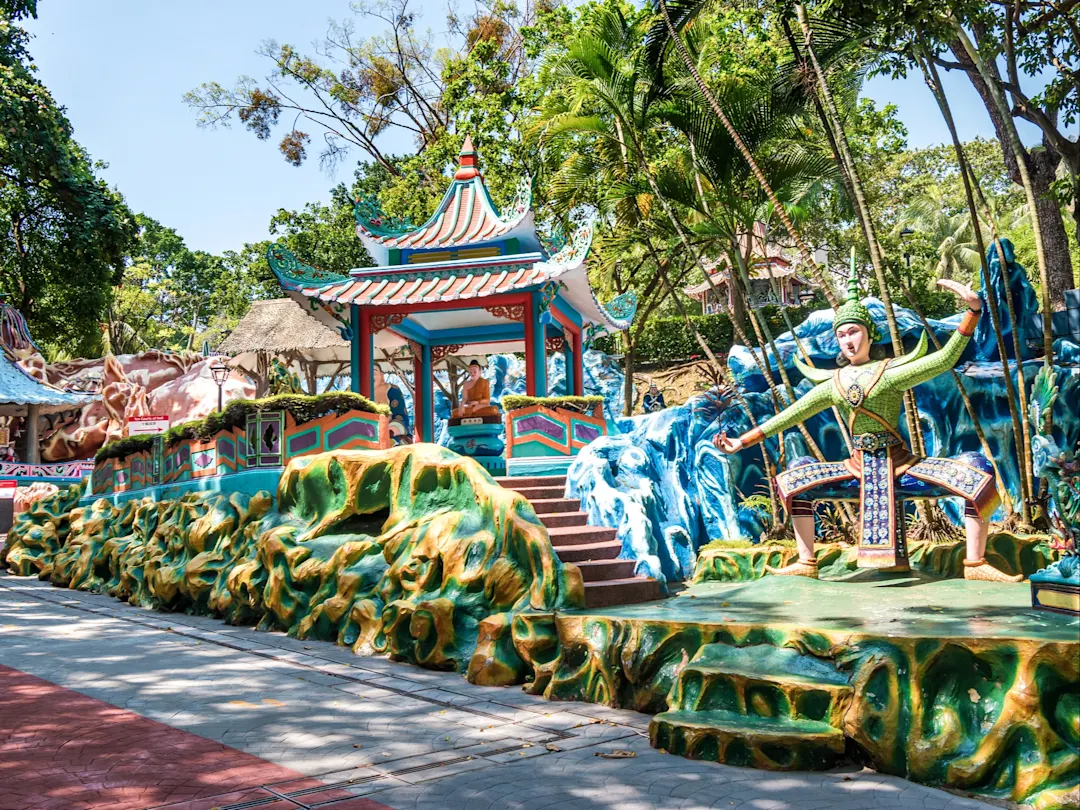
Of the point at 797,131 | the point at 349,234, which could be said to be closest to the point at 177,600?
the point at 797,131

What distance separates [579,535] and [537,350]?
401 cm

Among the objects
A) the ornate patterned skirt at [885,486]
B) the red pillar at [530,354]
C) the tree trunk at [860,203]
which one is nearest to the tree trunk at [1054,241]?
the tree trunk at [860,203]

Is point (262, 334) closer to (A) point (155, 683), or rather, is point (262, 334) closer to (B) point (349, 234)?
(B) point (349, 234)

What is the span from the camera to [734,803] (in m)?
4.11

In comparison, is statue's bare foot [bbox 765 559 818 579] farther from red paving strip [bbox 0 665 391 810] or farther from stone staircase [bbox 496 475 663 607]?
red paving strip [bbox 0 665 391 810]

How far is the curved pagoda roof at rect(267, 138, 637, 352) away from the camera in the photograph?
1198cm

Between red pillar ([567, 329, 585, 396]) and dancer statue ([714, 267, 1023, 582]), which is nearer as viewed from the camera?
dancer statue ([714, 267, 1023, 582])

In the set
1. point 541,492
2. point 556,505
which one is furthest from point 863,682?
point 541,492

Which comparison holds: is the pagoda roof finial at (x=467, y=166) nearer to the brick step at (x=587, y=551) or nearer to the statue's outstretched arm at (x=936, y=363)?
the brick step at (x=587, y=551)

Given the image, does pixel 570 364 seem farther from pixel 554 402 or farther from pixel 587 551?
pixel 587 551

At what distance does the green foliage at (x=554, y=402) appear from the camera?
10930 millimetres

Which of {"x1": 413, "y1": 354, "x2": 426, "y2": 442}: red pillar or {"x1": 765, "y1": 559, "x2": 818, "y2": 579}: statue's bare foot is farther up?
{"x1": 413, "y1": 354, "x2": 426, "y2": 442}: red pillar

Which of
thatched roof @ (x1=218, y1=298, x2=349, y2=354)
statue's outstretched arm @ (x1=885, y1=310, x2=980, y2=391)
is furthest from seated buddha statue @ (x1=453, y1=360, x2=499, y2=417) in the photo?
thatched roof @ (x1=218, y1=298, x2=349, y2=354)

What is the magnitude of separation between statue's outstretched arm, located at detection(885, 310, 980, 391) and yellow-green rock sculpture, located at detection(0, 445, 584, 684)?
104 inches
